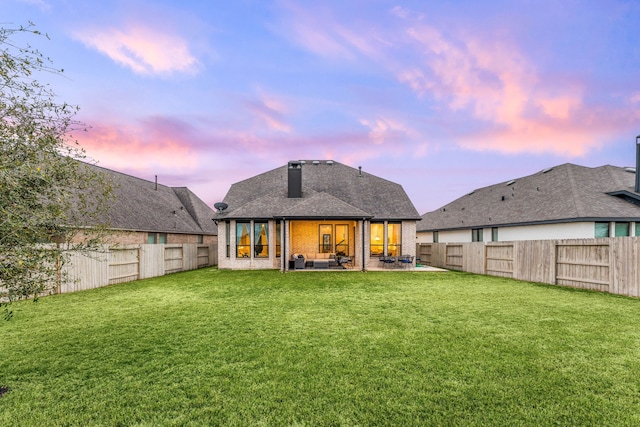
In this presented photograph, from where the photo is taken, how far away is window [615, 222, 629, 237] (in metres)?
16.2

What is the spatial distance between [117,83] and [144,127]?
3.67 meters

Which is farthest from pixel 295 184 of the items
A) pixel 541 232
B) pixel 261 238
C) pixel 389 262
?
pixel 541 232

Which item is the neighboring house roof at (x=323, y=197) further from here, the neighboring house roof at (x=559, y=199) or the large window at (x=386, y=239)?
the neighboring house roof at (x=559, y=199)

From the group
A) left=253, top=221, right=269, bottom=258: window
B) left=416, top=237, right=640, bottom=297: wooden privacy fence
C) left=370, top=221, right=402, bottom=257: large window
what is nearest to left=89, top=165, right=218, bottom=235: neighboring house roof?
left=253, top=221, right=269, bottom=258: window

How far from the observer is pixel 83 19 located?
10.9 metres

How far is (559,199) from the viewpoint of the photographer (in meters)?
18.0

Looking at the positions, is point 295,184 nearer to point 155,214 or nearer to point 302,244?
point 302,244

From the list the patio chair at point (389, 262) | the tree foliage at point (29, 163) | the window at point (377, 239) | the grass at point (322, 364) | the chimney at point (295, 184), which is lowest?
the patio chair at point (389, 262)

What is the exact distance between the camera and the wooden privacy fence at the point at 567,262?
31.2ft

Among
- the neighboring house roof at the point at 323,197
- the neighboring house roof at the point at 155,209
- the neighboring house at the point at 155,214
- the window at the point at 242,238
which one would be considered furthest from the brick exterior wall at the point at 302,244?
the neighboring house roof at the point at 155,209

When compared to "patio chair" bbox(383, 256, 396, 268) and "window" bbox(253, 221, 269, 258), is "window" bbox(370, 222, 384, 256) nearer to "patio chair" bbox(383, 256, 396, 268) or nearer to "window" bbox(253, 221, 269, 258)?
"patio chair" bbox(383, 256, 396, 268)

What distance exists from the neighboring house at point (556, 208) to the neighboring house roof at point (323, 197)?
7.20 meters

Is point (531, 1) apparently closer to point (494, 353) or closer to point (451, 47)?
point (451, 47)

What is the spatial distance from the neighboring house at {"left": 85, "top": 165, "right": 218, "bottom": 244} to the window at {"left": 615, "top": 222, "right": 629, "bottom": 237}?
1098 inches
